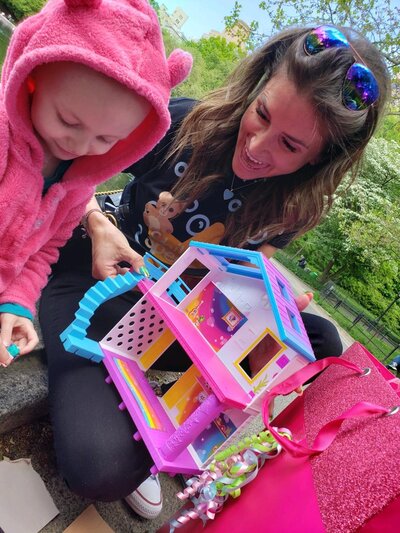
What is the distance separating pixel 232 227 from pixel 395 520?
1.12 meters

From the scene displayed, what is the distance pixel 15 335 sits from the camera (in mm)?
1126

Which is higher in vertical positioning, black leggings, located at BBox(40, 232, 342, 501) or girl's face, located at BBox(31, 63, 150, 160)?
girl's face, located at BBox(31, 63, 150, 160)

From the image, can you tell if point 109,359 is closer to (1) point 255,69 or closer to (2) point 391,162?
(1) point 255,69

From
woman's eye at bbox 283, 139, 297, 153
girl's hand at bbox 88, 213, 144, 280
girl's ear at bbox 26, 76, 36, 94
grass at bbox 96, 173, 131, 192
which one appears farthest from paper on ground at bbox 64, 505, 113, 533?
grass at bbox 96, 173, 131, 192

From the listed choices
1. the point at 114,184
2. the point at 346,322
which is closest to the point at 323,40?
the point at 114,184

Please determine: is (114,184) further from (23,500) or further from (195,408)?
(23,500)

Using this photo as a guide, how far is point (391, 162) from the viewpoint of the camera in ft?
42.6

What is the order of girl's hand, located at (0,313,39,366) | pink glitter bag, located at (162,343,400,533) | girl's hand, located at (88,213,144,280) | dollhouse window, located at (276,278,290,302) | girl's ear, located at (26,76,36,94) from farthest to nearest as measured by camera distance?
girl's hand, located at (88,213,144,280), dollhouse window, located at (276,278,290,302), girl's hand, located at (0,313,39,366), girl's ear, located at (26,76,36,94), pink glitter bag, located at (162,343,400,533)

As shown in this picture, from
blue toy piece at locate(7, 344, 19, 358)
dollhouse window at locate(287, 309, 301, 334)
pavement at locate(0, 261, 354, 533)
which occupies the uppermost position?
dollhouse window at locate(287, 309, 301, 334)

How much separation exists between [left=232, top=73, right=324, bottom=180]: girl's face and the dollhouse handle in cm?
61

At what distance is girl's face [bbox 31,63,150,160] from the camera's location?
2.66 feet

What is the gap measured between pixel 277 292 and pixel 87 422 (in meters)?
0.66

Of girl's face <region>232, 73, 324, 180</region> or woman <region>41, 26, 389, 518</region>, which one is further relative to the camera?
girl's face <region>232, 73, 324, 180</region>

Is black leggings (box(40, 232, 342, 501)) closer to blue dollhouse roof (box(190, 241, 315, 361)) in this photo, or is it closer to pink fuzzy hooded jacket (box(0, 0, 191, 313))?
pink fuzzy hooded jacket (box(0, 0, 191, 313))
